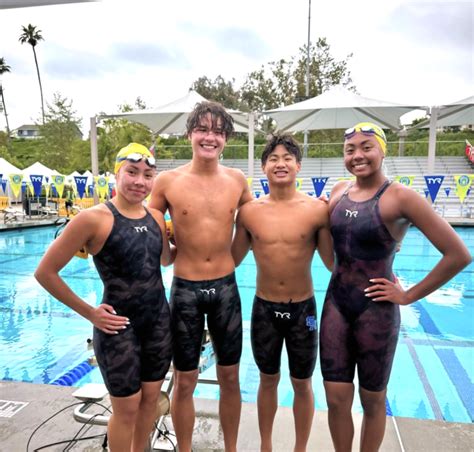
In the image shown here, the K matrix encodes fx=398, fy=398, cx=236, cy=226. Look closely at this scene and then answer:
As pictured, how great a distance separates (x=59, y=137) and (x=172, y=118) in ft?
60.2

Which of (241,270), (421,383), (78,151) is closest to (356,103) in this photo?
(241,270)

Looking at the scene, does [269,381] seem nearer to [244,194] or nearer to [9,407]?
[244,194]

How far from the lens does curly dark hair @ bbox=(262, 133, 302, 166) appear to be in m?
2.45

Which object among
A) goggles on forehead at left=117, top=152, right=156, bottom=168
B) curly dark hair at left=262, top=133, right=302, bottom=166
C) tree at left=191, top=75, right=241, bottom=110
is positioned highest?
tree at left=191, top=75, right=241, bottom=110

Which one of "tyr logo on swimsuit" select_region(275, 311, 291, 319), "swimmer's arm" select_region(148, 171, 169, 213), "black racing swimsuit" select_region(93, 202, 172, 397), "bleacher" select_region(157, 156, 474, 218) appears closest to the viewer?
"black racing swimsuit" select_region(93, 202, 172, 397)

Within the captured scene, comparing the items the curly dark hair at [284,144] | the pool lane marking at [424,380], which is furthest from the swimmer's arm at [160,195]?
the pool lane marking at [424,380]

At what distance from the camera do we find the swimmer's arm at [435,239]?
1.94m

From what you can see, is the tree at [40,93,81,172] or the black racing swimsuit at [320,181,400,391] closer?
the black racing swimsuit at [320,181,400,391]

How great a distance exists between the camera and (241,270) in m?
10.0

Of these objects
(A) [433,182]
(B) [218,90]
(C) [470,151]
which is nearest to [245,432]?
(A) [433,182]

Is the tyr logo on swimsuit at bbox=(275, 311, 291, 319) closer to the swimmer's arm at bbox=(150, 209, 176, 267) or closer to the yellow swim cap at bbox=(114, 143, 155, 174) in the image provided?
the swimmer's arm at bbox=(150, 209, 176, 267)

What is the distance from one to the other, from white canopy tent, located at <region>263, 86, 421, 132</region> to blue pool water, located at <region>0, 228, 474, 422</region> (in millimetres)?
7597

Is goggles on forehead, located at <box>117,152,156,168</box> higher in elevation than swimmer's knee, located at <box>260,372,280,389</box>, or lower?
higher

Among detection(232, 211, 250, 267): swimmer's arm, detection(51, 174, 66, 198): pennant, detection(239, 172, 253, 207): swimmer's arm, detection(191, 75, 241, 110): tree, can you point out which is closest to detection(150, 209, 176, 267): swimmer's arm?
detection(232, 211, 250, 267): swimmer's arm
